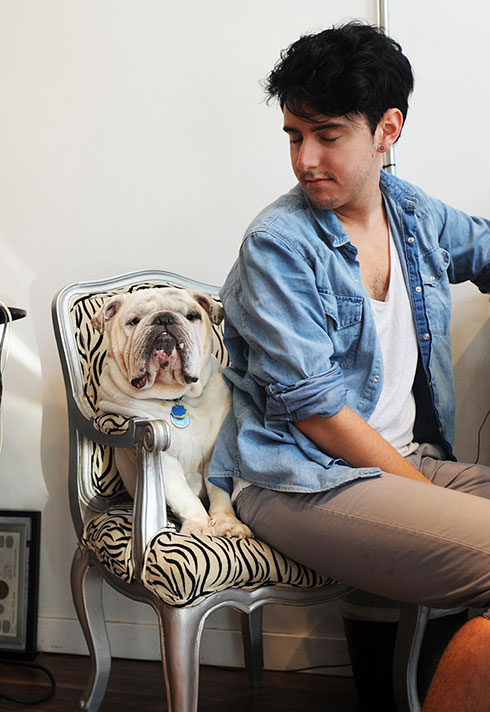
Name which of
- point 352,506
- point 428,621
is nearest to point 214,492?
point 352,506

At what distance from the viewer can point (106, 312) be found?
1.64 m

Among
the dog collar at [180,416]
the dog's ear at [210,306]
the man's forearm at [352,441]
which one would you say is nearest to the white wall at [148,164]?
the dog's ear at [210,306]

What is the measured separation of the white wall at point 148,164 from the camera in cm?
197

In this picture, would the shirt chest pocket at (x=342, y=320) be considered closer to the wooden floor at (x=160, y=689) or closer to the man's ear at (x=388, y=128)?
the man's ear at (x=388, y=128)

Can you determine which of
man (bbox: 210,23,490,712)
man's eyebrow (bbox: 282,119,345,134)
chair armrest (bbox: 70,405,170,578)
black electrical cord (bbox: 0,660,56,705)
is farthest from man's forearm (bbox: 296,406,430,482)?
black electrical cord (bbox: 0,660,56,705)

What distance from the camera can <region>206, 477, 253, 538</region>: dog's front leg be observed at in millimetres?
1360

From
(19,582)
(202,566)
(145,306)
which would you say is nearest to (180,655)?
(202,566)

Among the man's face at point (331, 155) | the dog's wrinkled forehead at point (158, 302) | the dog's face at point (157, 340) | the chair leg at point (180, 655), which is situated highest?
the man's face at point (331, 155)

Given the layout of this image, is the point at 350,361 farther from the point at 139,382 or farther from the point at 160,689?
the point at 160,689

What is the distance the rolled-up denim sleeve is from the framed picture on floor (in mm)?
1149

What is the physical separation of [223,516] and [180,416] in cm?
26

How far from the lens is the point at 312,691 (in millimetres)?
1907

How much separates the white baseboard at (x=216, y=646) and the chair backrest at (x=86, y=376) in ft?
1.97

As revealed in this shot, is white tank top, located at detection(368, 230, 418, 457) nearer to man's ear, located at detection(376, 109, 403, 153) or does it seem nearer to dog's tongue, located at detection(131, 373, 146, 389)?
man's ear, located at detection(376, 109, 403, 153)
